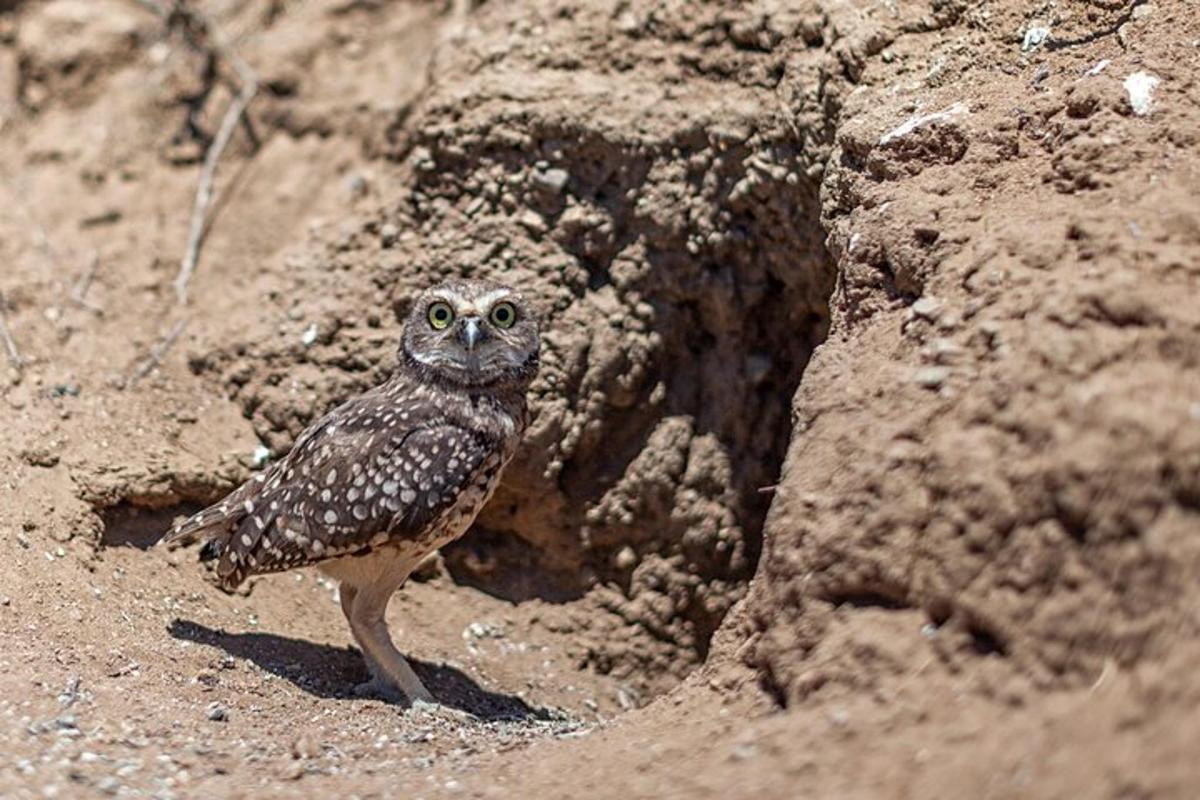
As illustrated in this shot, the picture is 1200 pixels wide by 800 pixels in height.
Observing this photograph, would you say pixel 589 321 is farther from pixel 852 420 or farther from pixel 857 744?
pixel 857 744

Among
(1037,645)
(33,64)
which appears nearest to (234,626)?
(1037,645)

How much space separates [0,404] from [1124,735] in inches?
220

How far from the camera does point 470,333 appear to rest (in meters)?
6.21

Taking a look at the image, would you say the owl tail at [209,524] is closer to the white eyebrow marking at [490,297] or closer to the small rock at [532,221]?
the white eyebrow marking at [490,297]

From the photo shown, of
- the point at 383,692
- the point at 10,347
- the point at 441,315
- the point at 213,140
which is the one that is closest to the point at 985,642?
the point at 383,692

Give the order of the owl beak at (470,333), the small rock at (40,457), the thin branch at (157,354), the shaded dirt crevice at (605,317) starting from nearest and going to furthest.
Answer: the owl beak at (470,333) < the small rock at (40,457) < the shaded dirt crevice at (605,317) < the thin branch at (157,354)

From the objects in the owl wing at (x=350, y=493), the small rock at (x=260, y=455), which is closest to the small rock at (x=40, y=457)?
the owl wing at (x=350, y=493)

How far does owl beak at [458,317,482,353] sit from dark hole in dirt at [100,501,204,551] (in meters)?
1.80

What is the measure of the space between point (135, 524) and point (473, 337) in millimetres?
1954

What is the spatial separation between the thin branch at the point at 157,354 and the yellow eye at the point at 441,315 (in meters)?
1.85

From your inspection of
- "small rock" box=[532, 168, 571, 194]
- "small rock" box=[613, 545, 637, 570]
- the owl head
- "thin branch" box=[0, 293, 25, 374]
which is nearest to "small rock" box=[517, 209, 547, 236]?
"small rock" box=[532, 168, 571, 194]

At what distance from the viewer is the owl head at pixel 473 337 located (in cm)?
630

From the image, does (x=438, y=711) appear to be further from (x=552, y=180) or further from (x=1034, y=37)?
(x=1034, y=37)

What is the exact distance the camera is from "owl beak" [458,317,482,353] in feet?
20.4
